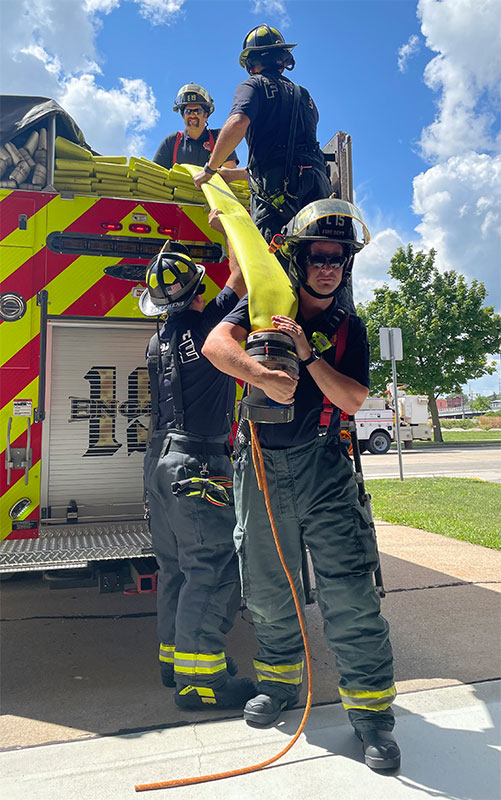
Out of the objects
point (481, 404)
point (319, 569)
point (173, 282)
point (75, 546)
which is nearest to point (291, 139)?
point (173, 282)

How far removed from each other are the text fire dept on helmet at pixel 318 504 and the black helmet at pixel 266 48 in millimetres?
1472

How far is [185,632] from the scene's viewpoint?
9.25 ft

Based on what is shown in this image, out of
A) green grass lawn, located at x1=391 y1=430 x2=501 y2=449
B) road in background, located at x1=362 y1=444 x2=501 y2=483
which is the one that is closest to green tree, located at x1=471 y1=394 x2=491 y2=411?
green grass lawn, located at x1=391 y1=430 x2=501 y2=449

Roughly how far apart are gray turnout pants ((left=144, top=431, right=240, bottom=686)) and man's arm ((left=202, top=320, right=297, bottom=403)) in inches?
31.8

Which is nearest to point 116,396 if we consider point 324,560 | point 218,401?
point 218,401

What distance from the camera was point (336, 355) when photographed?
257 cm

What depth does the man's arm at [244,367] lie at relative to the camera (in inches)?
87.0

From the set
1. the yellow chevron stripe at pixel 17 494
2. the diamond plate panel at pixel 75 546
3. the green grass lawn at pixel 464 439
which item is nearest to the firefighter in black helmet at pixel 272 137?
the diamond plate panel at pixel 75 546

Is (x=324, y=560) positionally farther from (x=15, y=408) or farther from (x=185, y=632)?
(x=15, y=408)

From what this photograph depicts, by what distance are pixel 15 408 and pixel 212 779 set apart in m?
2.37

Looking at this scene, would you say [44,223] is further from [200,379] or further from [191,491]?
[191,491]

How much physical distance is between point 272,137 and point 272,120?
0.09 meters

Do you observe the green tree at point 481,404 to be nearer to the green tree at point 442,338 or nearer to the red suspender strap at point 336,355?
the green tree at point 442,338

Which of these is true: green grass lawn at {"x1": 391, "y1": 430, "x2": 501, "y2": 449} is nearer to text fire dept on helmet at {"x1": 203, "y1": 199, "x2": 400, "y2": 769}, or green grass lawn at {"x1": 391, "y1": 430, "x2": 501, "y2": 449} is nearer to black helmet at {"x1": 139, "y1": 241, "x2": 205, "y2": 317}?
black helmet at {"x1": 139, "y1": 241, "x2": 205, "y2": 317}
